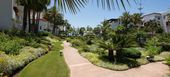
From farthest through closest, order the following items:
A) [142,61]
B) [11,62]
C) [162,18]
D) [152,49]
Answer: [162,18], [152,49], [142,61], [11,62]

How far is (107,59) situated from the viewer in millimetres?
20672

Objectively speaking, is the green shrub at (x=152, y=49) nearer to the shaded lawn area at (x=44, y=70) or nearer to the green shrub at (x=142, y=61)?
the green shrub at (x=142, y=61)

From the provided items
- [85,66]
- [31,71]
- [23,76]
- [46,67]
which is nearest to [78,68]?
[85,66]

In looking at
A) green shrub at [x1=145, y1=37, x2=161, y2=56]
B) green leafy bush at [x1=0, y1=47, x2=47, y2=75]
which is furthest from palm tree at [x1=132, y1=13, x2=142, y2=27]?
green leafy bush at [x1=0, y1=47, x2=47, y2=75]

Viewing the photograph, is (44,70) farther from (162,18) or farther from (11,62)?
(162,18)

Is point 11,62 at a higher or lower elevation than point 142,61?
higher

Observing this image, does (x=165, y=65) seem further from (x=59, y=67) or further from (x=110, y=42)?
(x=59, y=67)

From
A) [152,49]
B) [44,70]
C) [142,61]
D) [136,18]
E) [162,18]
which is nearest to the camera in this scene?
[44,70]

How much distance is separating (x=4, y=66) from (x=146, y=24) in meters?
61.6

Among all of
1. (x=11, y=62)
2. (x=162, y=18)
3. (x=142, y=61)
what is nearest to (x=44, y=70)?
(x=11, y=62)

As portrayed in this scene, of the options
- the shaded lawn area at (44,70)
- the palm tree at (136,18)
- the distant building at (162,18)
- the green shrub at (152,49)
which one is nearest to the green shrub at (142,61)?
the green shrub at (152,49)

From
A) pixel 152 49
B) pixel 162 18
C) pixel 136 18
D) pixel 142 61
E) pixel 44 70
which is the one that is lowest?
pixel 142 61

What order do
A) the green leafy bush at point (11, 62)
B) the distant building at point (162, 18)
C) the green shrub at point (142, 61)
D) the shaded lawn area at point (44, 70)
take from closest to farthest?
the green leafy bush at point (11, 62) < the shaded lawn area at point (44, 70) < the green shrub at point (142, 61) < the distant building at point (162, 18)

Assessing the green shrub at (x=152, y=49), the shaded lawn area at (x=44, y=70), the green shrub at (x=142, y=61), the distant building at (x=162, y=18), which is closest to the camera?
the shaded lawn area at (x=44, y=70)
